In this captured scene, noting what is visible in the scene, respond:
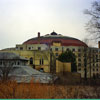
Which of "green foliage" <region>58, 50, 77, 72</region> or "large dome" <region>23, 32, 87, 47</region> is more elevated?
"large dome" <region>23, 32, 87, 47</region>

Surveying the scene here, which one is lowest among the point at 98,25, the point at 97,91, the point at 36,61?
the point at 97,91

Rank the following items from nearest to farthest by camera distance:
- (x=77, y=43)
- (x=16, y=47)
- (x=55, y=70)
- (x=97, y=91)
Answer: (x=97, y=91)
(x=55, y=70)
(x=16, y=47)
(x=77, y=43)

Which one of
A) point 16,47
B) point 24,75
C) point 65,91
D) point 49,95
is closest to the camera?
point 49,95

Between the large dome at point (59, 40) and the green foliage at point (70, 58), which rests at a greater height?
the large dome at point (59, 40)

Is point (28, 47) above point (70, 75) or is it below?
above

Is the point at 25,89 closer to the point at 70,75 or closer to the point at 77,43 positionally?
the point at 70,75

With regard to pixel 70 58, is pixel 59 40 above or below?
above

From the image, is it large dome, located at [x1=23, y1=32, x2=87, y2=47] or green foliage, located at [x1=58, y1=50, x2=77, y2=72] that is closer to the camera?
green foliage, located at [x1=58, y1=50, x2=77, y2=72]

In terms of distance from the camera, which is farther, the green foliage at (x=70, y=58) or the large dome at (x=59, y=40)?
the large dome at (x=59, y=40)

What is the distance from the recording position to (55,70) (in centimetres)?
5625

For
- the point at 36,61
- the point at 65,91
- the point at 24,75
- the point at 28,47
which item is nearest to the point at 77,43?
the point at 28,47

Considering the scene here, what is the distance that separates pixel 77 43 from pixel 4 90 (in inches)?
2712

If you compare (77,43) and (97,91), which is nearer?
(97,91)

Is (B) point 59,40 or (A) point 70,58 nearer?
(A) point 70,58
